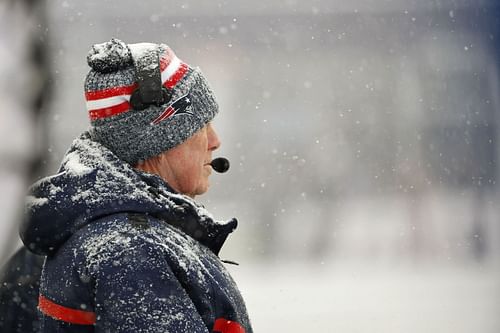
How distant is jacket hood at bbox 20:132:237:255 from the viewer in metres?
1.45

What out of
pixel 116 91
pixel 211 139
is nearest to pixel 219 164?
pixel 211 139

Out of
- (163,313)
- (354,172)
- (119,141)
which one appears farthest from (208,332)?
(354,172)

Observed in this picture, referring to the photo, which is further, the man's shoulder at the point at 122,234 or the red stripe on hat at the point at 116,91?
the red stripe on hat at the point at 116,91

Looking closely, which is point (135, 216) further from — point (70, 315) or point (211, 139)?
point (211, 139)

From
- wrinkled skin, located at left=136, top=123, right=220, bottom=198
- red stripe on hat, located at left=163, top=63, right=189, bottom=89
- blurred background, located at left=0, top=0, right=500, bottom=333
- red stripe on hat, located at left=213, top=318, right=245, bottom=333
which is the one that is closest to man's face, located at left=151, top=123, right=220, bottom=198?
wrinkled skin, located at left=136, top=123, right=220, bottom=198

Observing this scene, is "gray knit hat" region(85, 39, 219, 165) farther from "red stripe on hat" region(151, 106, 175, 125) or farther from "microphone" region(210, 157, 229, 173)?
"microphone" region(210, 157, 229, 173)

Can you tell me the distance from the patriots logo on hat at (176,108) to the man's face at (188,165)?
6 centimetres

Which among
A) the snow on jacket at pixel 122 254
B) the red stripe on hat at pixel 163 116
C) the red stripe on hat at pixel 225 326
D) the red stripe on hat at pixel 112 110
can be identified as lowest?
the red stripe on hat at pixel 225 326

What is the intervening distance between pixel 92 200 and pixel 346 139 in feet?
24.9

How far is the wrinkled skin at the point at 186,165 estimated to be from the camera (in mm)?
1609

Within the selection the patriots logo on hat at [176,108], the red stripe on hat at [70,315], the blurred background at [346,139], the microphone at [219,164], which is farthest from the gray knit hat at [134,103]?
the blurred background at [346,139]

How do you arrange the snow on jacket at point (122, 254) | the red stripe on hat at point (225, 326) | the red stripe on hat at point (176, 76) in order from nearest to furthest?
1. the snow on jacket at point (122, 254)
2. the red stripe on hat at point (225, 326)
3. the red stripe on hat at point (176, 76)

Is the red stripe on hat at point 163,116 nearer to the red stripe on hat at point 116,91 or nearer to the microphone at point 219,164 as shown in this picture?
the red stripe on hat at point 116,91

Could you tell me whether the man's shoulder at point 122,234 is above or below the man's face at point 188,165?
below
